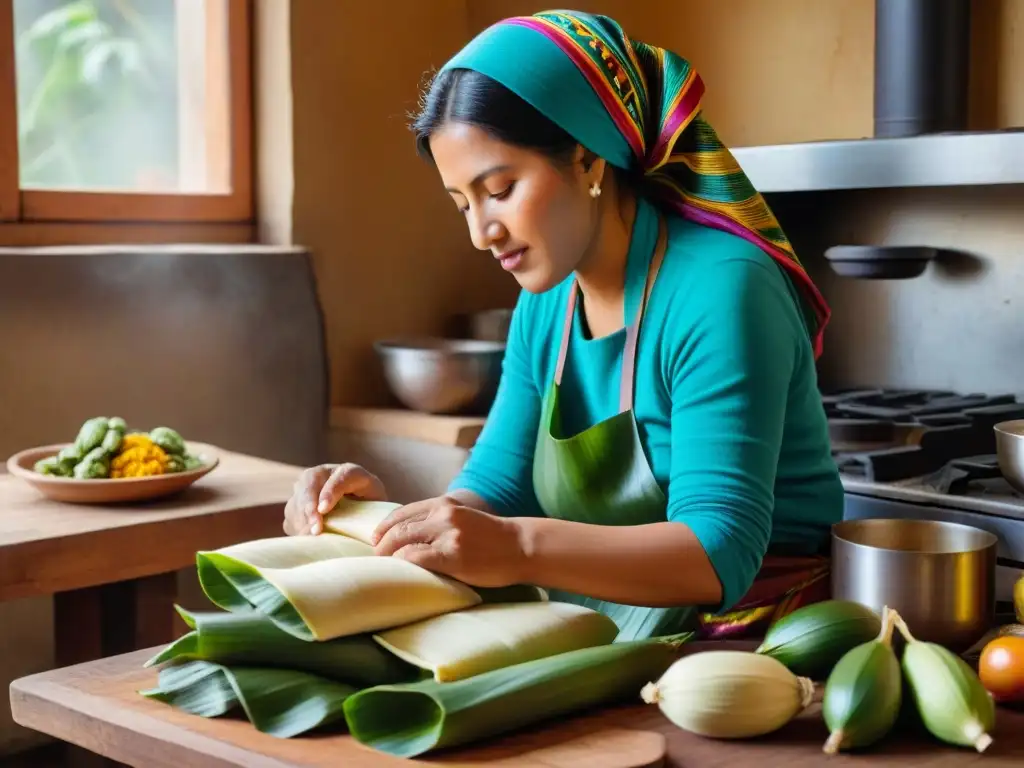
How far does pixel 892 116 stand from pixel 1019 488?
0.97 m

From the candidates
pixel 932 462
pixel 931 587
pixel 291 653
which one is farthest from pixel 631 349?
pixel 932 462

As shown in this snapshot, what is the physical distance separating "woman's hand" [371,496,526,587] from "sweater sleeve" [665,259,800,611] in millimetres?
190

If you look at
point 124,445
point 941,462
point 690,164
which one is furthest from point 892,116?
point 124,445

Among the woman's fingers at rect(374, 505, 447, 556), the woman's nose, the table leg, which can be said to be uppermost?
the woman's nose

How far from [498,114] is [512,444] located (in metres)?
0.43

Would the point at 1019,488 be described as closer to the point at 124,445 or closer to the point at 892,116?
the point at 892,116

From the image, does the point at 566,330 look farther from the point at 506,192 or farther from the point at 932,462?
the point at 932,462

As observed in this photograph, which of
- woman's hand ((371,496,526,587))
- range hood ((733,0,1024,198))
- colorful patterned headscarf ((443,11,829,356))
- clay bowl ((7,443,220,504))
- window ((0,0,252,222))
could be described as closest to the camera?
woman's hand ((371,496,526,587))

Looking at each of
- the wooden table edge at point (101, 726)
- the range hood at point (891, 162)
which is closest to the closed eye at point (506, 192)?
the wooden table edge at point (101, 726)

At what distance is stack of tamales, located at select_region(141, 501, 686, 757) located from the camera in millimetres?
917

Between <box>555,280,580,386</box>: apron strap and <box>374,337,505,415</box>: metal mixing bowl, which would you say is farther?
<box>374,337,505,415</box>: metal mixing bowl

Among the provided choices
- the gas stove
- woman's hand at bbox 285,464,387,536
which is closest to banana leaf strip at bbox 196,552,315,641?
woman's hand at bbox 285,464,387,536

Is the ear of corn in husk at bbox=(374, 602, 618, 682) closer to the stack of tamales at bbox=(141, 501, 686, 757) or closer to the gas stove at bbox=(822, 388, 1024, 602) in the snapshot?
the stack of tamales at bbox=(141, 501, 686, 757)

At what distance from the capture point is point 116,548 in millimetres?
1811
